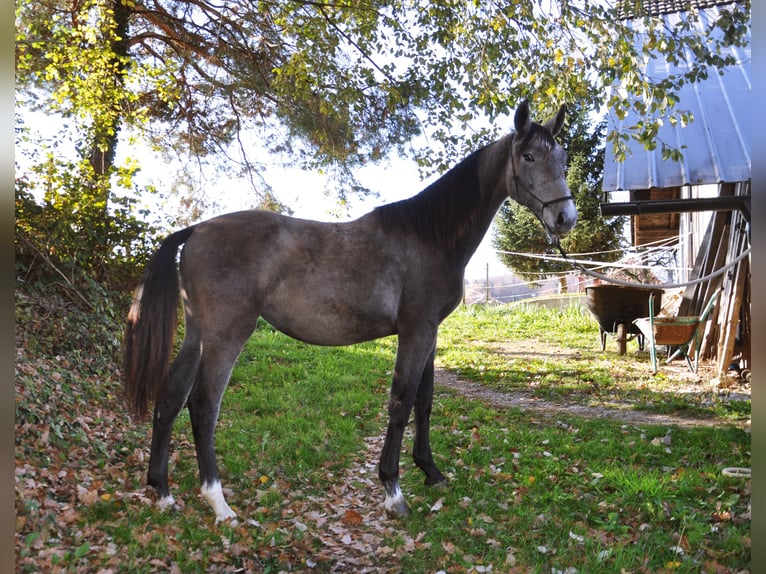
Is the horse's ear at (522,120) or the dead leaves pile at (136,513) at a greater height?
the horse's ear at (522,120)

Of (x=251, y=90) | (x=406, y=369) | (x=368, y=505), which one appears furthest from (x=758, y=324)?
(x=251, y=90)

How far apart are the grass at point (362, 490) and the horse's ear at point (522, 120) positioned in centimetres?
254

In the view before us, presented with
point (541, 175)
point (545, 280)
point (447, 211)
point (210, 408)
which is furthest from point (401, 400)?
point (545, 280)

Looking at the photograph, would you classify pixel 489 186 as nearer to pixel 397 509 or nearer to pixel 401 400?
pixel 401 400

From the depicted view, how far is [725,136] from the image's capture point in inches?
252

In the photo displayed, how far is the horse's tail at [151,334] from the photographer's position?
3.36 meters

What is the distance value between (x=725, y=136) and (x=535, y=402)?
4.04 metres

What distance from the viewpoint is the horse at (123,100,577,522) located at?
10.9ft

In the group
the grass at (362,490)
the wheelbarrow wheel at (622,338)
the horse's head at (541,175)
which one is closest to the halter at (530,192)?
the horse's head at (541,175)

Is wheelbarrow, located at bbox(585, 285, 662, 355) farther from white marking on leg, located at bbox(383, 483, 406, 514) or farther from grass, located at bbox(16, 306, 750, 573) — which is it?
white marking on leg, located at bbox(383, 483, 406, 514)

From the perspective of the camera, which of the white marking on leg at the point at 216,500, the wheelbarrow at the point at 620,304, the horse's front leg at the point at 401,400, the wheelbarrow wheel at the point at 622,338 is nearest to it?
the white marking on leg at the point at 216,500

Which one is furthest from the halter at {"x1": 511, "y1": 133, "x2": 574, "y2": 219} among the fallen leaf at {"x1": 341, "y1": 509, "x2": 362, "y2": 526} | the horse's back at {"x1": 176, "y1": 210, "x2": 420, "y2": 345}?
the fallen leaf at {"x1": 341, "y1": 509, "x2": 362, "y2": 526}

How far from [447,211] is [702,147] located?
4.29 meters

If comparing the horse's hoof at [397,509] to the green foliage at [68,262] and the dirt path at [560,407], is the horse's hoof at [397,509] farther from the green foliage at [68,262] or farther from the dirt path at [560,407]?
the green foliage at [68,262]
